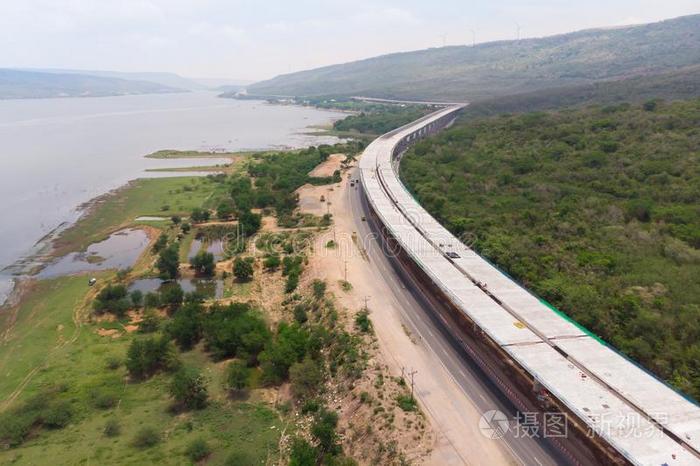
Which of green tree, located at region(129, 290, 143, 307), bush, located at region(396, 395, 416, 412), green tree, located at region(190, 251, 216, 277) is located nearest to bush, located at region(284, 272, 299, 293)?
green tree, located at region(190, 251, 216, 277)

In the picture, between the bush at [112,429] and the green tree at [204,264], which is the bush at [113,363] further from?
the green tree at [204,264]

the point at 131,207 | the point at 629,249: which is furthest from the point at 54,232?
the point at 629,249

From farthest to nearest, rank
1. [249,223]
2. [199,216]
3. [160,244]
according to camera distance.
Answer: [199,216] → [249,223] → [160,244]

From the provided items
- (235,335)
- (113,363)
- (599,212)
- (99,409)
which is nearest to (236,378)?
(235,335)

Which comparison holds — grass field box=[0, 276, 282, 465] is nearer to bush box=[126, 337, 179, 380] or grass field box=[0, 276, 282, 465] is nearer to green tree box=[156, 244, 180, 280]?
bush box=[126, 337, 179, 380]

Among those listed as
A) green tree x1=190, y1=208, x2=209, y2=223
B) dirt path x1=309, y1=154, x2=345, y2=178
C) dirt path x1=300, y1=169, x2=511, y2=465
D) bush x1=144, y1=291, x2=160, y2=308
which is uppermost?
dirt path x1=309, y1=154, x2=345, y2=178

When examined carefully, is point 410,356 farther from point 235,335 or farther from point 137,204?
point 137,204

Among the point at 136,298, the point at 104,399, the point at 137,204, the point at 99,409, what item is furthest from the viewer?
the point at 137,204
